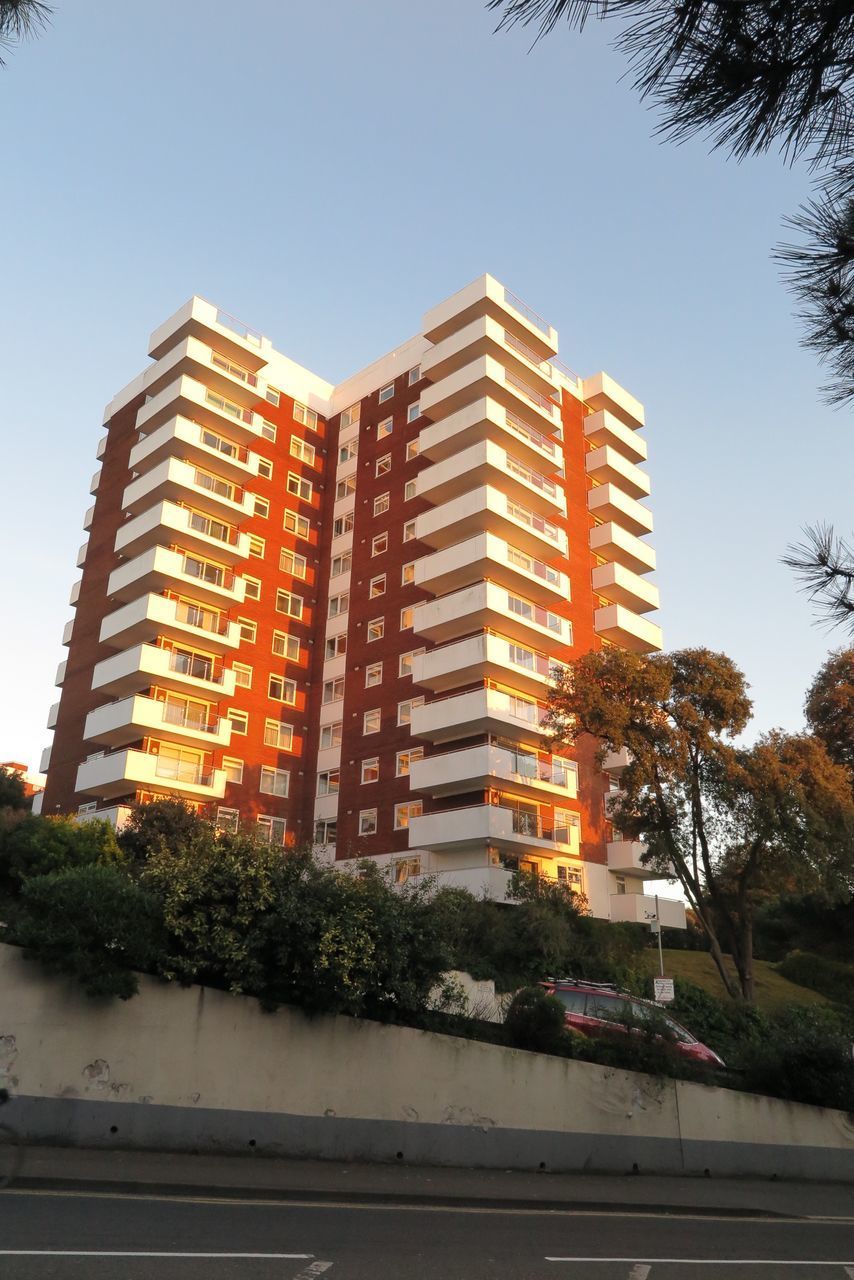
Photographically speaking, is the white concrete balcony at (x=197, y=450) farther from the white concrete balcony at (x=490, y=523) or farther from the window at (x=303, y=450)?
the white concrete balcony at (x=490, y=523)

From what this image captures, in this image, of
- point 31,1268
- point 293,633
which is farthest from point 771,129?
point 293,633

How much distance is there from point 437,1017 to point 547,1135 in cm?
263

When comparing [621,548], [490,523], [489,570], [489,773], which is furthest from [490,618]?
[621,548]

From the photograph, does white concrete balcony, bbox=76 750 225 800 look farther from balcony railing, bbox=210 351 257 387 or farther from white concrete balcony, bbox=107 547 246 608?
balcony railing, bbox=210 351 257 387

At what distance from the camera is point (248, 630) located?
44.2m

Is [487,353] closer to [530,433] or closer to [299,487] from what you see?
[530,433]

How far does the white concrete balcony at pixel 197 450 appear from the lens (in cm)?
4291

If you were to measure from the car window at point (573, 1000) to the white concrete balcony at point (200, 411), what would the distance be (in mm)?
33374

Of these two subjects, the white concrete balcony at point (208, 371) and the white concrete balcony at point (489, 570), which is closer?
the white concrete balcony at point (489, 570)

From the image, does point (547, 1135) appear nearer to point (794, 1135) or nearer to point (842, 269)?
point (794, 1135)

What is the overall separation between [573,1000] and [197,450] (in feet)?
105

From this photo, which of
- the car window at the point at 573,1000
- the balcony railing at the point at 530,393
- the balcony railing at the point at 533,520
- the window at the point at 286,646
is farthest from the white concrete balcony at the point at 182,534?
the car window at the point at 573,1000

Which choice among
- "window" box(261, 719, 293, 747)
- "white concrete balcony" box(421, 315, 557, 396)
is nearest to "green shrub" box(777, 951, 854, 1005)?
"window" box(261, 719, 293, 747)

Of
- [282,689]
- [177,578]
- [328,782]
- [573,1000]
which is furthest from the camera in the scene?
[282,689]
